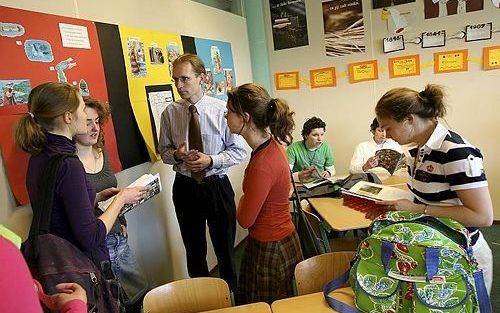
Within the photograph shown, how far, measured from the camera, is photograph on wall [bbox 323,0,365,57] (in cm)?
378

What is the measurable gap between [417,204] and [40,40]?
177cm

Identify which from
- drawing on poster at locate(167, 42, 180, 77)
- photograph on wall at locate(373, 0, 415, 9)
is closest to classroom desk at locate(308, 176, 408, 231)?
drawing on poster at locate(167, 42, 180, 77)

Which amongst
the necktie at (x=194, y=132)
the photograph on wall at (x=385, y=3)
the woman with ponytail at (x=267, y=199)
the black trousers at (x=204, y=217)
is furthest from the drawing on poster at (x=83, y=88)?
the photograph on wall at (x=385, y=3)

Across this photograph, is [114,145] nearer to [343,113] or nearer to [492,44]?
[343,113]

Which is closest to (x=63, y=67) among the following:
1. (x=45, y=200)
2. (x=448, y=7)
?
(x=45, y=200)

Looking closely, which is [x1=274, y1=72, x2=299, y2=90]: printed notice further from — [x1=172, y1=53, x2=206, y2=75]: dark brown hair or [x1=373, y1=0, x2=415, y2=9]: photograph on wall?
[x1=172, y1=53, x2=206, y2=75]: dark brown hair

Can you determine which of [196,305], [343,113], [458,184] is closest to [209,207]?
[196,305]

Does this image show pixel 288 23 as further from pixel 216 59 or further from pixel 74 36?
pixel 74 36

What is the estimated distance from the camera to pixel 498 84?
3.53 metres

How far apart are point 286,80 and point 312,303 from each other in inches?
121

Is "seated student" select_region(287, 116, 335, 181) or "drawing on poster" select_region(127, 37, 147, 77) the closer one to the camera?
"drawing on poster" select_region(127, 37, 147, 77)

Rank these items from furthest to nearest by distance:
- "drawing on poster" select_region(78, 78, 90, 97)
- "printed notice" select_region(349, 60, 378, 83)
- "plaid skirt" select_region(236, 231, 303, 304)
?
1. "printed notice" select_region(349, 60, 378, 83)
2. "drawing on poster" select_region(78, 78, 90, 97)
3. "plaid skirt" select_region(236, 231, 303, 304)

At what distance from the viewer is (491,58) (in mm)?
3480

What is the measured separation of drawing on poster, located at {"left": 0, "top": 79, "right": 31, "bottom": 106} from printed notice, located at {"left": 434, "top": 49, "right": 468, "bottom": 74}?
3.42 meters
